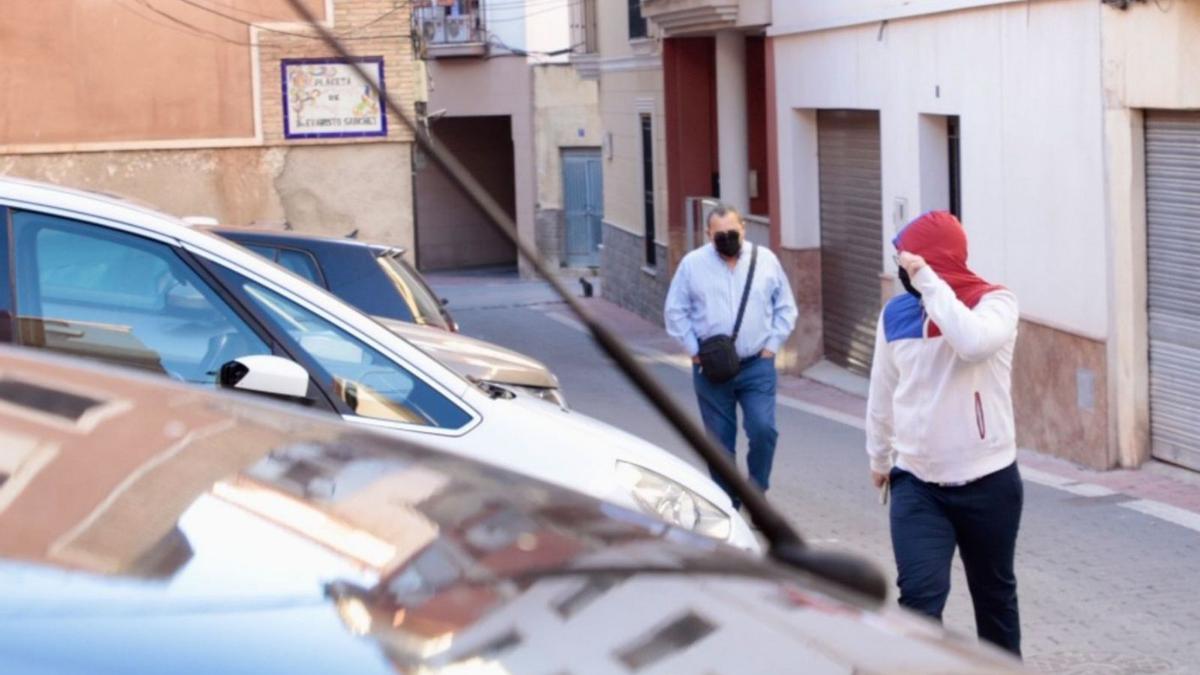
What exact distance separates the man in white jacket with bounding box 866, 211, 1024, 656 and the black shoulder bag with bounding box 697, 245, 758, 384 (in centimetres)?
337

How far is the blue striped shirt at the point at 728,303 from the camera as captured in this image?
919 cm

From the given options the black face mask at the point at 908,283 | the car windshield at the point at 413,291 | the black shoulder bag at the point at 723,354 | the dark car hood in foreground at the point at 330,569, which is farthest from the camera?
the car windshield at the point at 413,291

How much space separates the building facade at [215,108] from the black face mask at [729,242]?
9808mm

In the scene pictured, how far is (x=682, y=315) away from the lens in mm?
9312

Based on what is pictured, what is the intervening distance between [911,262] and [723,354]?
3.57m

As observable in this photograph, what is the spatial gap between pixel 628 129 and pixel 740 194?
5776mm

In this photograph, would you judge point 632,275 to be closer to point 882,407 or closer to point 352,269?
point 352,269

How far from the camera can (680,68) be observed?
978 inches

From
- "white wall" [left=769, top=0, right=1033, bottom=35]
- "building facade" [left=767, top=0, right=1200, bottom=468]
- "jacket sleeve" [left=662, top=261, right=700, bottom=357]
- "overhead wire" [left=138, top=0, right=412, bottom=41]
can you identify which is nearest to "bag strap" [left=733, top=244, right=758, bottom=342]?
"jacket sleeve" [left=662, top=261, right=700, bottom=357]

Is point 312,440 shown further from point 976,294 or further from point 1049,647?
point 1049,647

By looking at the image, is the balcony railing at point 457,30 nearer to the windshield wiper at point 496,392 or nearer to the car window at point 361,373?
the windshield wiper at point 496,392

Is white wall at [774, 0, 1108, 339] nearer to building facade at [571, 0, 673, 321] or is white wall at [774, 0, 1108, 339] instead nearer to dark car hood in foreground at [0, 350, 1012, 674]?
building facade at [571, 0, 673, 321]

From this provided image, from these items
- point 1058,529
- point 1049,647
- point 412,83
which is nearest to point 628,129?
point 412,83

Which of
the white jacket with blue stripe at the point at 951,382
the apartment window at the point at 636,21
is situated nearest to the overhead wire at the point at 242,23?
the apartment window at the point at 636,21
